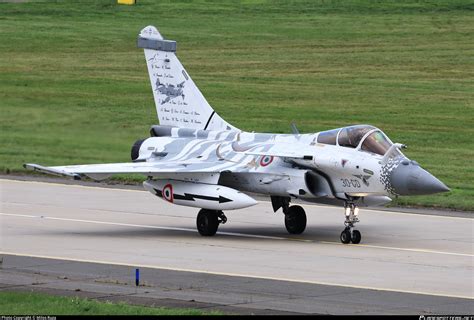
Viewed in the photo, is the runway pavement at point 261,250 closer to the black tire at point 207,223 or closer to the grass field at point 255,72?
the black tire at point 207,223

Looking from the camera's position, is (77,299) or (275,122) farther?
(275,122)

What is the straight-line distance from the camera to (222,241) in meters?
29.5

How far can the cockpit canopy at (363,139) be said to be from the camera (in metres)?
28.6

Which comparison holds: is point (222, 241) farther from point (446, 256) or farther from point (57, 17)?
point (57, 17)

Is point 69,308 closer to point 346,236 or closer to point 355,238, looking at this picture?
point 346,236

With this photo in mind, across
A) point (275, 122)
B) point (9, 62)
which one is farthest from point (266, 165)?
point (9, 62)

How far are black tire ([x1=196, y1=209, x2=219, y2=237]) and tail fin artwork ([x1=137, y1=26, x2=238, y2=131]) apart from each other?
3046 millimetres

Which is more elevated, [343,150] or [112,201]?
[343,150]

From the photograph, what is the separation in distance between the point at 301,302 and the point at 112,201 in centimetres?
1484

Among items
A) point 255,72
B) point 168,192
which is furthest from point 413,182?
point 255,72

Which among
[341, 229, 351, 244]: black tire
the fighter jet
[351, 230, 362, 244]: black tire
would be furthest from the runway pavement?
the fighter jet

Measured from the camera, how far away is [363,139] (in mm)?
28750

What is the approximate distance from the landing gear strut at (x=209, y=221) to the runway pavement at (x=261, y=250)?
237mm

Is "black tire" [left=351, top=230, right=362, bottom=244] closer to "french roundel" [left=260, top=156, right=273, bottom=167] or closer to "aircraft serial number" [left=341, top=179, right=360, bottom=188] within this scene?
"aircraft serial number" [left=341, top=179, right=360, bottom=188]
